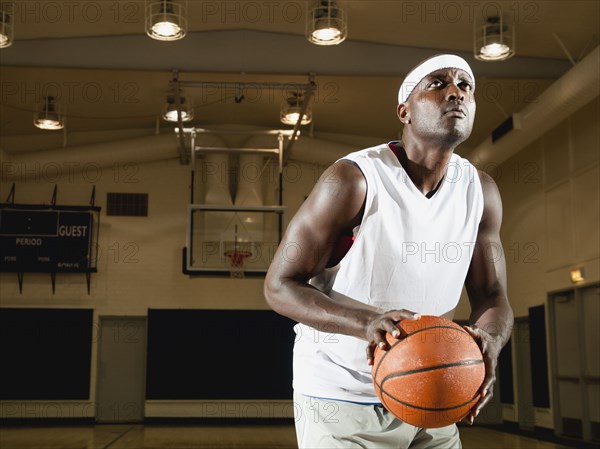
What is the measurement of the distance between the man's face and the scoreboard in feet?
37.8

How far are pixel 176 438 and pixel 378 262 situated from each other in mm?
9387

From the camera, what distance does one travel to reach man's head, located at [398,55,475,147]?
2.00 m

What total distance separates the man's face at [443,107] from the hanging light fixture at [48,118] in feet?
33.4

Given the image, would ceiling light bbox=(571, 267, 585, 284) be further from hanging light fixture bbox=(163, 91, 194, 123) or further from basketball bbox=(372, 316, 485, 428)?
basketball bbox=(372, 316, 485, 428)

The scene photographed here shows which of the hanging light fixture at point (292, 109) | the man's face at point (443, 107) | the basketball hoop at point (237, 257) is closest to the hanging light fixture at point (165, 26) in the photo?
the hanging light fixture at point (292, 109)

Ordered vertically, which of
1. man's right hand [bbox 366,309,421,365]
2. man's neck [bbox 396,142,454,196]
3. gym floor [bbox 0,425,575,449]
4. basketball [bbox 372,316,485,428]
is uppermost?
man's neck [bbox 396,142,454,196]

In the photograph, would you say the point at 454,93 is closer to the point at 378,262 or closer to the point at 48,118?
the point at 378,262

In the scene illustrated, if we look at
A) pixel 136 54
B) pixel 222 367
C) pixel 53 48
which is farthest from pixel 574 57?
pixel 222 367

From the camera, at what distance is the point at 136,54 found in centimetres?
936

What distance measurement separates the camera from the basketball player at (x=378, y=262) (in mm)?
1881

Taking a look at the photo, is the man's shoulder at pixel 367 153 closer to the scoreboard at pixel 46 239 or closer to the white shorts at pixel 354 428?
the white shorts at pixel 354 428

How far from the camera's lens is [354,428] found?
75.4 inches

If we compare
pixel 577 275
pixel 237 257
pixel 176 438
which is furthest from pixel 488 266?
pixel 176 438

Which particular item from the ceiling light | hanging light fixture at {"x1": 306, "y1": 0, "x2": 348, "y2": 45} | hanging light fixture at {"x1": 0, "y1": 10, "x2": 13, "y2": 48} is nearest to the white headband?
hanging light fixture at {"x1": 306, "y1": 0, "x2": 348, "y2": 45}
